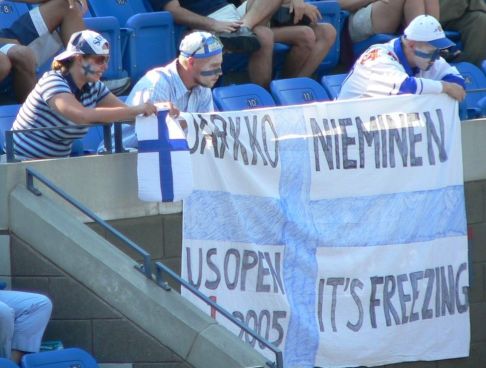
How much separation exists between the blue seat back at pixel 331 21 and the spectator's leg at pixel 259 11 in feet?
2.03

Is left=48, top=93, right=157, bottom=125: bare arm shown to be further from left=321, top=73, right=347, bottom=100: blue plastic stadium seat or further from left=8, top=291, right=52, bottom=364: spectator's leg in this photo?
left=321, top=73, right=347, bottom=100: blue plastic stadium seat

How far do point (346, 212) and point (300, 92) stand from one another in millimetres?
1283

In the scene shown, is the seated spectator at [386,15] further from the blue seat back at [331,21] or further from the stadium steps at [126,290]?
the stadium steps at [126,290]

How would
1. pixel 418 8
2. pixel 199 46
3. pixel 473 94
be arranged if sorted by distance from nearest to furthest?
pixel 199 46, pixel 473 94, pixel 418 8

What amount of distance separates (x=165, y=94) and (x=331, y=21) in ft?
9.26

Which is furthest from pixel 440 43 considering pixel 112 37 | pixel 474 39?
pixel 474 39

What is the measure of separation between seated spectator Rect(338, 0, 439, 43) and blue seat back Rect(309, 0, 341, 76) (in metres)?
0.20

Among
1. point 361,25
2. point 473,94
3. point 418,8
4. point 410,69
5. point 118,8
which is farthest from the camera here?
point 361,25

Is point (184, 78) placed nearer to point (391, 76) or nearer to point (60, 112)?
point (60, 112)

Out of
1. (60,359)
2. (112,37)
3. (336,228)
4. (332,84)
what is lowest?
(60,359)

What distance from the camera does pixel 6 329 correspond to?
22.5ft

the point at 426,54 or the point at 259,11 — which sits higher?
the point at 259,11

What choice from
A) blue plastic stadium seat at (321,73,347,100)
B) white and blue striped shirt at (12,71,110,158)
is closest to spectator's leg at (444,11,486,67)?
blue plastic stadium seat at (321,73,347,100)

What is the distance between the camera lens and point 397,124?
28.8 ft
